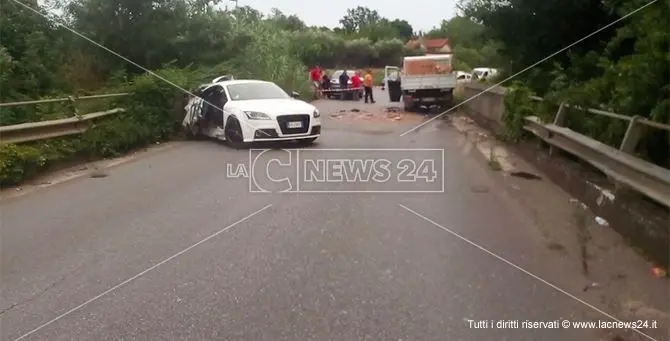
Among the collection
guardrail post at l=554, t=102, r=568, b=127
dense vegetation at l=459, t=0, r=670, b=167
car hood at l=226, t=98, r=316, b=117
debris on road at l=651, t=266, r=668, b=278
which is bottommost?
debris on road at l=651, t=266, r=668, b=278

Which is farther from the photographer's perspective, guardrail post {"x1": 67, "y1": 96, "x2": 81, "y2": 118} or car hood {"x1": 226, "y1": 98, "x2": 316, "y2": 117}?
car hood {"x1": 226, "y1": 98, "x2": 316, "y2": 117}

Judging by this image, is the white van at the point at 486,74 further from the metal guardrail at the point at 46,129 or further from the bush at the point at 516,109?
the metal guardrail at the point at 46,129

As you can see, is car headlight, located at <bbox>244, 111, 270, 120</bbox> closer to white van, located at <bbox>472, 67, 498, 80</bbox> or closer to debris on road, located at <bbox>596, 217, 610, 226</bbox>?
debris on road, located at <bbox>596, 217, 610, 226</bbox>

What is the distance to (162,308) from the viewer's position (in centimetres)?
428

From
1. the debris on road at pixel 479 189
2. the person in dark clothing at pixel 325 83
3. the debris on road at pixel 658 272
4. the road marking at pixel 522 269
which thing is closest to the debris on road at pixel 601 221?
the debris on road at pixel 658 272

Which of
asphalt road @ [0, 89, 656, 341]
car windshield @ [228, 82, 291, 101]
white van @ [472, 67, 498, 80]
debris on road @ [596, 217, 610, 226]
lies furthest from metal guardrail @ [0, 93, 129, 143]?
white van @ [472, 67, 498, 80]

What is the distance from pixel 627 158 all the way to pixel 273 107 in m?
8.61

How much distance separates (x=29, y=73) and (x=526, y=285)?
50.3 ft

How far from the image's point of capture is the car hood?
13.3 m

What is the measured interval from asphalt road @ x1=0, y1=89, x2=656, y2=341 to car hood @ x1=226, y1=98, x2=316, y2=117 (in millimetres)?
4789

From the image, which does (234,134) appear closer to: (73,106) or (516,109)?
(73,106)

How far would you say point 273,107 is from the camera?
1348cm

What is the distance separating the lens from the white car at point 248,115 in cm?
1312

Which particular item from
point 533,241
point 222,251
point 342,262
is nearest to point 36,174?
point 222,251
